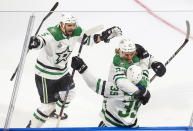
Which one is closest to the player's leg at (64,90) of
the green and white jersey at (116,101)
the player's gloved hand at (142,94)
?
the green and white jersey at (116,101)

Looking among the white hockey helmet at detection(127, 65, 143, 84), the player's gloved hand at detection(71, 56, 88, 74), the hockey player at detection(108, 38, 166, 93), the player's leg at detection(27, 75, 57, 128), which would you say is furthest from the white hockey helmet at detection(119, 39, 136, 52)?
the player's leg at detection(27, 75, 57, 128)

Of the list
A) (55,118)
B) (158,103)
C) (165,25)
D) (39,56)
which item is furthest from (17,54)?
(165,25)

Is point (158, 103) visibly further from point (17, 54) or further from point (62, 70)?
point (17, 54)

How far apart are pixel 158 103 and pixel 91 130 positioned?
0.63 metres

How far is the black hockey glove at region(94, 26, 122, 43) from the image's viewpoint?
8.89ft

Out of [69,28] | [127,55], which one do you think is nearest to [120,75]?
[127,55]

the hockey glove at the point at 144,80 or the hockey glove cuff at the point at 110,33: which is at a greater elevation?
the hockey glove cuff at the point at 110,33

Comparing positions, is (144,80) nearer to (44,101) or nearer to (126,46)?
(126,46)

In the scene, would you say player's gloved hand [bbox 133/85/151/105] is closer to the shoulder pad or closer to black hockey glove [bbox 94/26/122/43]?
the shoulder pad

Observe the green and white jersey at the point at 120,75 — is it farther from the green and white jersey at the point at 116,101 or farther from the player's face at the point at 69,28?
the player's face at the point at 69,28

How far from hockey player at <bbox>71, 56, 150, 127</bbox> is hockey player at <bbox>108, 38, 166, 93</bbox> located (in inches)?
1.4

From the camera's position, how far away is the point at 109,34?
107 inches

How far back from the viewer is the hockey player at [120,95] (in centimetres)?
244

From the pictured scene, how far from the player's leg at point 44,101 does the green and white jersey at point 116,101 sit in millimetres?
323
